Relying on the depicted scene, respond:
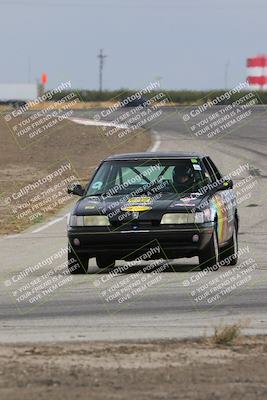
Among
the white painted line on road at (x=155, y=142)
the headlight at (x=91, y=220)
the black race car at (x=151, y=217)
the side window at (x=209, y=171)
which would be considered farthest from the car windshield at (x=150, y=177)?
the white painted line on road at (x=155, y=142)

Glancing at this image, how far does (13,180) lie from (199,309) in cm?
2549

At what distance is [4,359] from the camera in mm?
8312

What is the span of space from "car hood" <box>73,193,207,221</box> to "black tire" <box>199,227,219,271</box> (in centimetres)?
45

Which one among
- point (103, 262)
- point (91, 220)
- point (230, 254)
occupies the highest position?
point (91, 220)

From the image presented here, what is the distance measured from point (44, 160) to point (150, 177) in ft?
89.4

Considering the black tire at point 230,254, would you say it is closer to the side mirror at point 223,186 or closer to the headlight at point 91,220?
the side mirror at point 223,186

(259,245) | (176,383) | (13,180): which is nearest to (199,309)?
(176,383)

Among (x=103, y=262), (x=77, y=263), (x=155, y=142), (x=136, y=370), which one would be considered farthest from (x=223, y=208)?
(x=155, y=142)

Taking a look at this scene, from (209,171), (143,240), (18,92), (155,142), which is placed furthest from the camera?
(18,92)

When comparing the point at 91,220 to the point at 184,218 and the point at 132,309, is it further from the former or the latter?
the point at 132,309

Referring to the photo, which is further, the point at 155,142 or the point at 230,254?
the point at 155,142

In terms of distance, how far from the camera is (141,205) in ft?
47.6

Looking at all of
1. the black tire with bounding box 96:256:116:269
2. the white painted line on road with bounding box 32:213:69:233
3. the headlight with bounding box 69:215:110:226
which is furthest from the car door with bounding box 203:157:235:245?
the white painted line on road with bounding box 32:213:69:233

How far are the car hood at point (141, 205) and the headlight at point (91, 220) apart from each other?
1.9 inches
